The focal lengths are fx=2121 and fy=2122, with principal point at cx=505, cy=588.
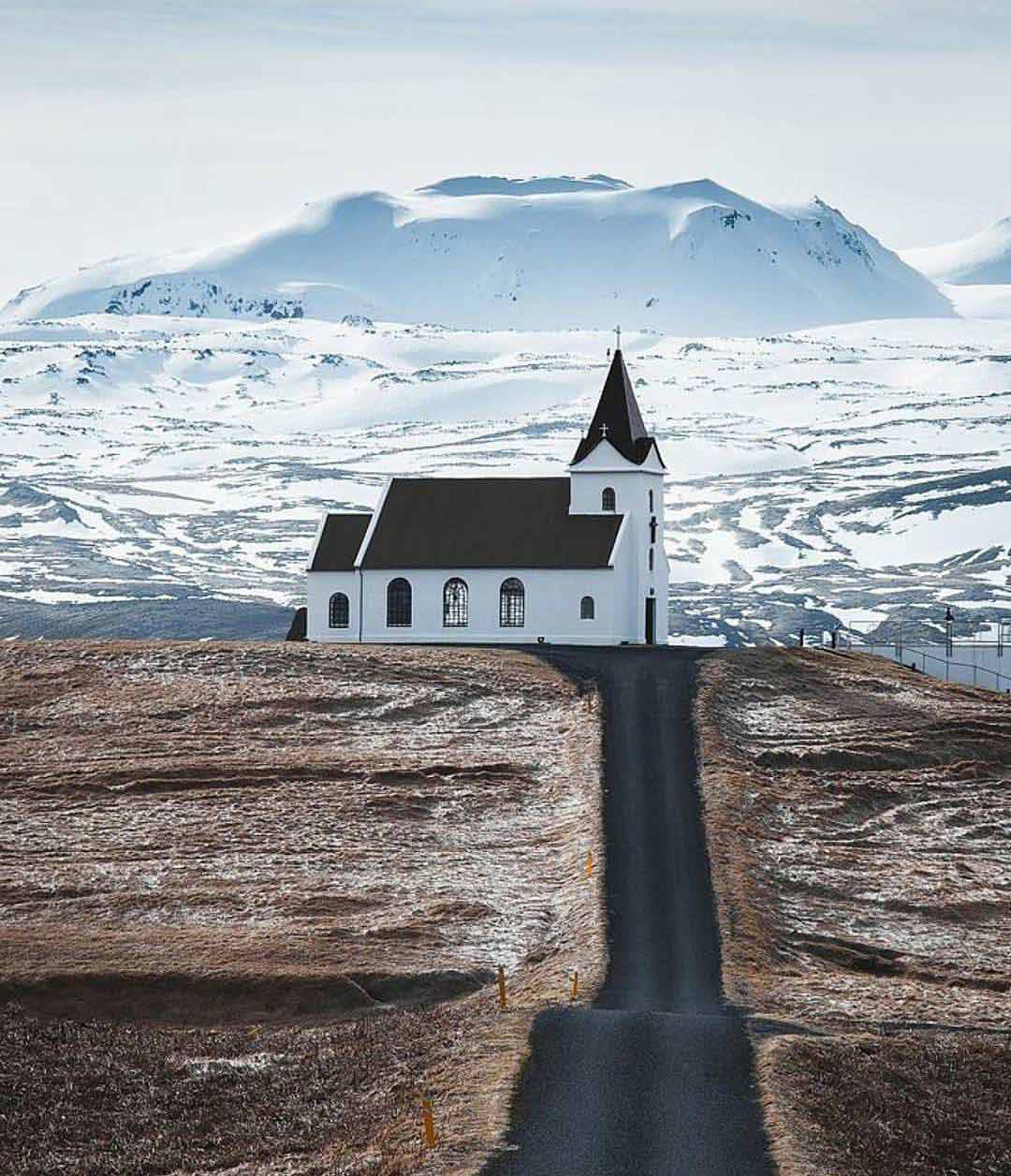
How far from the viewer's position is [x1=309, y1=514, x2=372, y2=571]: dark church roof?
306 feet

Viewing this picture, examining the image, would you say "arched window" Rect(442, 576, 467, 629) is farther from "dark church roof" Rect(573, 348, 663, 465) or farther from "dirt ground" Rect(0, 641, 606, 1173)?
"dark church roof" Rect(573, 348, 663, 465)

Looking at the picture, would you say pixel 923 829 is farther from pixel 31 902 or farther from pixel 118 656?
pixel 118 656

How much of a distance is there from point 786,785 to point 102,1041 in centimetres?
3189

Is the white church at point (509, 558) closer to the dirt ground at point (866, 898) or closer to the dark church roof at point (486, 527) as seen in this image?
the dark church roof at point (486, 527)

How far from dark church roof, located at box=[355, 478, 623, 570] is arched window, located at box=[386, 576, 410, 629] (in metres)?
0.85

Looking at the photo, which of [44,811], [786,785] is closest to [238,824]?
[44,811]

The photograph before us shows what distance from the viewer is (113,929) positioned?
5088 cm

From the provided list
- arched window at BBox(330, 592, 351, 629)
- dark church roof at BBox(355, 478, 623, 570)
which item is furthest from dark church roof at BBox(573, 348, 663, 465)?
arched window at BBox(330, 592, 351, 629)

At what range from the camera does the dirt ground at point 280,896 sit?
3506 centimetres

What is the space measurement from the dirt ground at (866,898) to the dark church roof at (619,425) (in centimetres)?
1395

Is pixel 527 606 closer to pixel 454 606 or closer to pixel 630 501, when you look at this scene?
pixel 454 606

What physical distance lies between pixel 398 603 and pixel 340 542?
4102 millimetres

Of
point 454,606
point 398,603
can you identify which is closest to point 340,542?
point 398,603

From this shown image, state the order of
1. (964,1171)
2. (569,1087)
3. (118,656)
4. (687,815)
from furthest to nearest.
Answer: (118,656)
(687,815)
(569,1087)
(964,1171)
